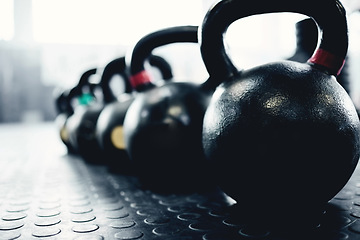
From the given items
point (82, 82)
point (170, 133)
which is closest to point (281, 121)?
point (170, 133)

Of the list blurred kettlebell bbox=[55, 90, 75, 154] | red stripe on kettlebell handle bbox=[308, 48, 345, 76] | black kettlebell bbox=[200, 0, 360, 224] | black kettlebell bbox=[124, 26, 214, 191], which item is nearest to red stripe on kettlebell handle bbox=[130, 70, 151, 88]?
black kettlebell bbox=[124, 26, 214, 191]

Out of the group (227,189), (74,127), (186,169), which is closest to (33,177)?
(74,127)

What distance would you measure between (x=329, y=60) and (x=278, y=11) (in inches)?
4.3

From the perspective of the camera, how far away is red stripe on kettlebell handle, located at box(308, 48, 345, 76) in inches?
20.9

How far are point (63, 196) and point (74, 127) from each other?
0.52 metres

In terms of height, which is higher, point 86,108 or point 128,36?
point 128,36

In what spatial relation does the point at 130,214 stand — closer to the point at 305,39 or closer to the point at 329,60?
the point at 329,60

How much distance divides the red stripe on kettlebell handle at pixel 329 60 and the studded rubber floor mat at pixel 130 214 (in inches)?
8.9

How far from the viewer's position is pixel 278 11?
53 cm

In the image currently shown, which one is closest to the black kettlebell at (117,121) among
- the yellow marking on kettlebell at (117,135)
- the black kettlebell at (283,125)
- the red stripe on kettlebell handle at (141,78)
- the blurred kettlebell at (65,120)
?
the yellow marking on kettlebell at (117,135)

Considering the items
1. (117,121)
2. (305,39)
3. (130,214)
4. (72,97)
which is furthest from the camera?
(72,97)

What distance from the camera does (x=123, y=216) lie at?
60cm

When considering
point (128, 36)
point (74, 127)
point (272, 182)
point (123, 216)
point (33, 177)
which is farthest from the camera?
point (128, 36)

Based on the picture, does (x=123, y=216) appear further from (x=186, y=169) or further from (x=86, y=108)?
(x=86, y=108)
